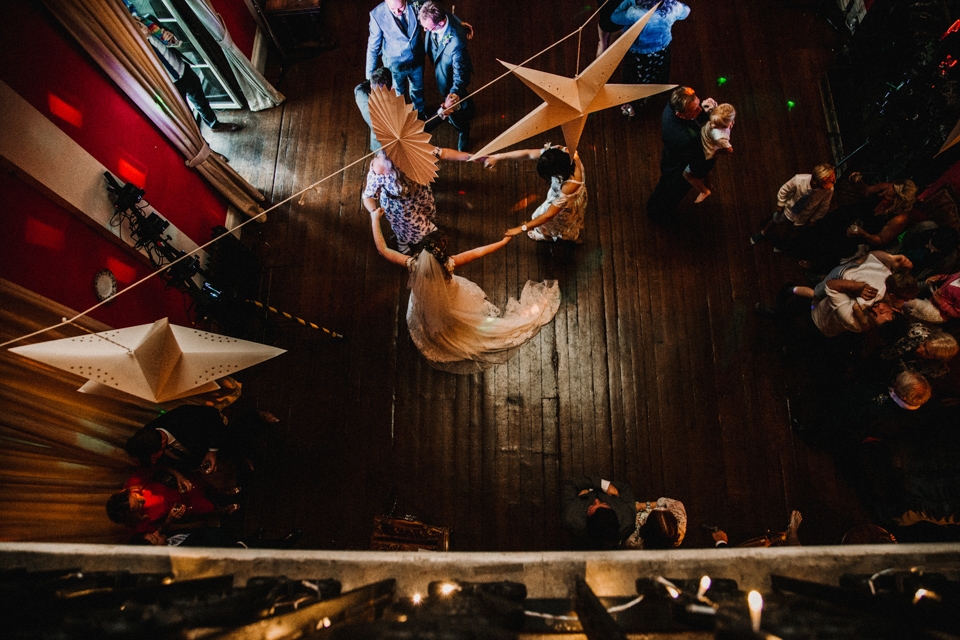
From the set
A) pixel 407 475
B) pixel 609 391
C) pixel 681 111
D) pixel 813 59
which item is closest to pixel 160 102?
pixel 407 475

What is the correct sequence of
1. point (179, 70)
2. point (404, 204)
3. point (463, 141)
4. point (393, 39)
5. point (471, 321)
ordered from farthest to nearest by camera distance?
point (463, 141) → point (179, 70) → point (393, 39) → point (471, 321) → point (404, 204)

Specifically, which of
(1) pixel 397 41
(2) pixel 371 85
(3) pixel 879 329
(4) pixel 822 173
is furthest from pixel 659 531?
(1) pixel 397 41

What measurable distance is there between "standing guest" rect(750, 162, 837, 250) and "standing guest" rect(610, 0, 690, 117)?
1.80 metres

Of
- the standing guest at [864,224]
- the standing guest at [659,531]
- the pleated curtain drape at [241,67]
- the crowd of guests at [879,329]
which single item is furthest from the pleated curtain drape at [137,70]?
the standing guest at [864,224]

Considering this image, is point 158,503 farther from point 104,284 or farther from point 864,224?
point 864,224

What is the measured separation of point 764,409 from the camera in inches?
155

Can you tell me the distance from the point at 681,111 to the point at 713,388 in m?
2.31

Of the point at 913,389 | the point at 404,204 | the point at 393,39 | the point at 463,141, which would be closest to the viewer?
the point at 913,389

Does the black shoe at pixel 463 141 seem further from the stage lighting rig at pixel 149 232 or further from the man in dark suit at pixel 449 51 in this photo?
the stage lighting rig at pixel 149 232

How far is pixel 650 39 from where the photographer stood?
4.44 m

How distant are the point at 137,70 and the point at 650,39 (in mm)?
4454

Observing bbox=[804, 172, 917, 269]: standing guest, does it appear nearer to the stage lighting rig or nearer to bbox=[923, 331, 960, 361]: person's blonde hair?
bbox=[923, 331, 960, 361]: person's blonde hair

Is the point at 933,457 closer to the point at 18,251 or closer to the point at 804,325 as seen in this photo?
the point at 804,325

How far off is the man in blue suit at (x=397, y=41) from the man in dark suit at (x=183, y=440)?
3277mm
